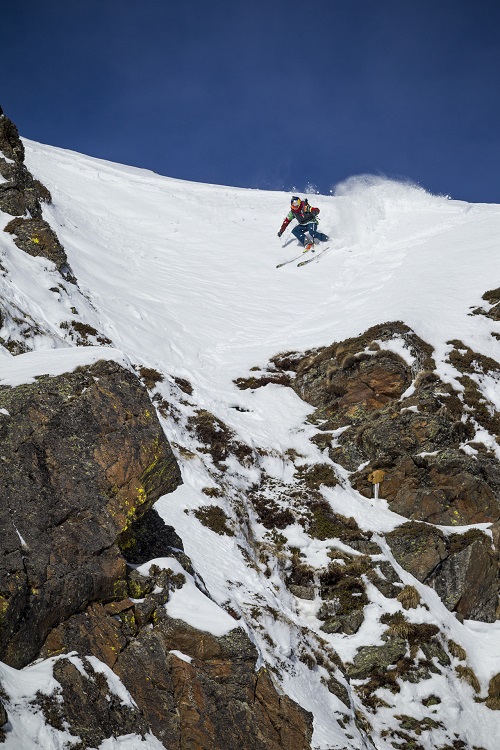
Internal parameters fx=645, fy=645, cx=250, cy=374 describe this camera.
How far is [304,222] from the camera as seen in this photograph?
41500 millimetres

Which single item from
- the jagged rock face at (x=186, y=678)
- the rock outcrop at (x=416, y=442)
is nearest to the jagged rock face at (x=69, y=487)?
the jagged rock face at (x=186, y=678)

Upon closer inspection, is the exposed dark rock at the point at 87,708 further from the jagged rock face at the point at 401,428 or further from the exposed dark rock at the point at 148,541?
the jagged rock face at the point at 401,428

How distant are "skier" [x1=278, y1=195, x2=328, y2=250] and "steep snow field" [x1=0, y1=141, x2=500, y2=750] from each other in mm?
1005

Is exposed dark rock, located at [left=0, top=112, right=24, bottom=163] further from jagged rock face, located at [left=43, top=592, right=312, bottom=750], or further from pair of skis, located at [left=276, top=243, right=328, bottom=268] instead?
jagged rock face, located at [left=43, top=592, right=312, bottom=750]

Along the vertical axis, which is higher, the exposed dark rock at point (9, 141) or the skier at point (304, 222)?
the skier at point (304, 222)

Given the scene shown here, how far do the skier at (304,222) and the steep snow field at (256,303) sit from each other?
39.6 inches

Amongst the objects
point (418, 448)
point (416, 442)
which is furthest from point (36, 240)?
point (418, 448)

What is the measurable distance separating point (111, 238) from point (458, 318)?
69.6 ft

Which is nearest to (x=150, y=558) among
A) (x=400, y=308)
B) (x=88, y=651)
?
(x=88, y=651)

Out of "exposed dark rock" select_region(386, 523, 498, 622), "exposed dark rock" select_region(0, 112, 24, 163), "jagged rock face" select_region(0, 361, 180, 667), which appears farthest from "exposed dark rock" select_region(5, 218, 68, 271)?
"exposed dark rock" select_region(386, 523, 498, 622)

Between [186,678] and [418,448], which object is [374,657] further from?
[418,448]

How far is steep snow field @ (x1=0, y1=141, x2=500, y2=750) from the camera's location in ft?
46.4

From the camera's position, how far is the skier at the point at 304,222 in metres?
41.0

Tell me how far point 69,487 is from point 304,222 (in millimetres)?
34878
